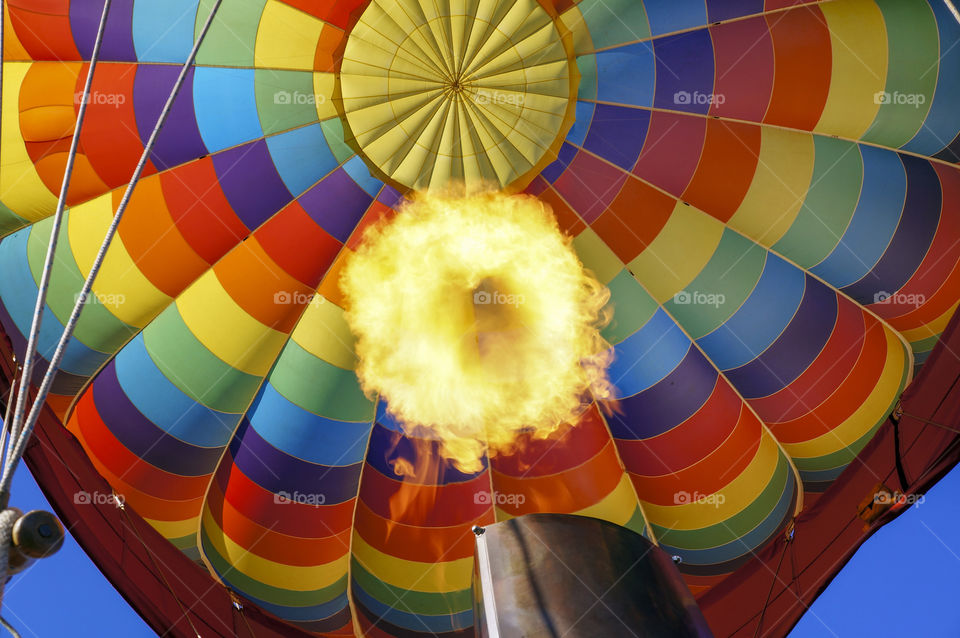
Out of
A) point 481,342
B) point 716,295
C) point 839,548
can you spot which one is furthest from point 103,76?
point 839,548

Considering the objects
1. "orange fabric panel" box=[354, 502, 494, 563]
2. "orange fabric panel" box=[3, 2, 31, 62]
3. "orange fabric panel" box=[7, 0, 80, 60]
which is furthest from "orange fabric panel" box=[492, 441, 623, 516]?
"orange fabric panel" box=[3, 2, 31, 62]

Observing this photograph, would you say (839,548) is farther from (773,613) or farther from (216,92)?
(216,92)

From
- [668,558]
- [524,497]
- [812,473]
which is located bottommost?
[668,558]

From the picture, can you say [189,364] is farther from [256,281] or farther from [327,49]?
[327,49]

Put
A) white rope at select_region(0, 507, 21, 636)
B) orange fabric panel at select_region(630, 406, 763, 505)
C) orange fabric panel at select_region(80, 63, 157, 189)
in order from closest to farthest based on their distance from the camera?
white rope at select_region(0, 507, 21, 636), orange fabric panel at select_region(80, 63, 157, 189), orange fabric panel at select_region(630, 406, 763, 505)

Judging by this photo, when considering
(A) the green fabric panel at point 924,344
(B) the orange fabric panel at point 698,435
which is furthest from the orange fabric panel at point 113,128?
(A) the green fabric panel at point 924,344

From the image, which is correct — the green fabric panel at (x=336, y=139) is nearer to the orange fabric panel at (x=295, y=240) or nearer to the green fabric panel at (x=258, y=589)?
the orange fabric panel at (x=295, y=240)

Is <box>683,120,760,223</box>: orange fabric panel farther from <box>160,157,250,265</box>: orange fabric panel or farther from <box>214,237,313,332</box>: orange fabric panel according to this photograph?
<box>160,157,250,265</box>: orange fabric panel
